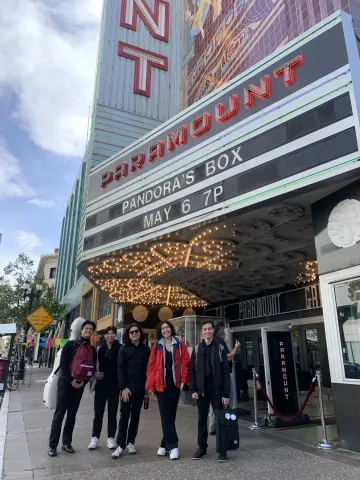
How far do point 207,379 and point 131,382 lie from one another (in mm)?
1135

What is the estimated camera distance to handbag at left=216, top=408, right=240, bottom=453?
4934 millimetres

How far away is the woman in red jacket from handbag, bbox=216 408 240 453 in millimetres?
642

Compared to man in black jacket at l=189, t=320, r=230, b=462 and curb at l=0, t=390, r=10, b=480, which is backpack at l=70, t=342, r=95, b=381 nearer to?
curb at l=0, t=390, r=10, b=480

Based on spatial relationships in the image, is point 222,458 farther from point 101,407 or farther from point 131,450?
point 101,407

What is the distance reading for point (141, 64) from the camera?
15.9m

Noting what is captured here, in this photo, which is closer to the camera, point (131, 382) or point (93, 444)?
point (131, 382)

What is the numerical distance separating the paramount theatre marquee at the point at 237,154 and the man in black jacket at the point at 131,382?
3.39 meters

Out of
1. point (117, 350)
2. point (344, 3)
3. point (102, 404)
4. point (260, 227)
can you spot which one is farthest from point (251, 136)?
point (344, 3)

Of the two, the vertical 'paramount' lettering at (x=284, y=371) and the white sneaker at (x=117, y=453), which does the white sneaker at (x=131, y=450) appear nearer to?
the white sneaker at (x=117, y=453)

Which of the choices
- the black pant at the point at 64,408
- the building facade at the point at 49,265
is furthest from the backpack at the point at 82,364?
the building facade at the point at 49,265

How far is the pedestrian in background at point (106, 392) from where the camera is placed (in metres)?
5.66

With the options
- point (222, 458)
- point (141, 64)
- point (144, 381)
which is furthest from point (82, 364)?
point (141, 64)

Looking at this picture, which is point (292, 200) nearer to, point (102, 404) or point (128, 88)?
point (102, 404)

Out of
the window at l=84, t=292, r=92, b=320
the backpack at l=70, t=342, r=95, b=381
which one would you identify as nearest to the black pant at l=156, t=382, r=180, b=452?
the backpack at l=70, t=342, r=95, b=381
